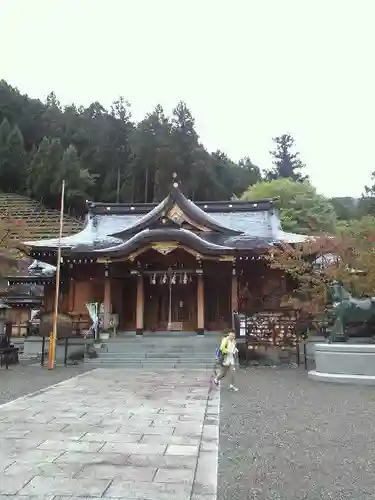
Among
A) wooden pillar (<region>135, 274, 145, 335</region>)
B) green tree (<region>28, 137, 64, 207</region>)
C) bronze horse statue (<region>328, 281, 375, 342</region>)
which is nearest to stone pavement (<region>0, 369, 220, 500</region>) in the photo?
bronze horse statue (<region>328, 281, 375, 342</region>)

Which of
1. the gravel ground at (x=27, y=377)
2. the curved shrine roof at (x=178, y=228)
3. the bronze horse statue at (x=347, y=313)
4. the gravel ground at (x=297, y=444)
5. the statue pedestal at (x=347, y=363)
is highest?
the curved shrine roof at (x=178, y=228)

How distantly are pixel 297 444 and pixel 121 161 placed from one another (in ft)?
191

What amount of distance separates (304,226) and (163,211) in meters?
19.1

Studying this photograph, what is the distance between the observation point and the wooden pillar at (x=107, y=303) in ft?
62.2

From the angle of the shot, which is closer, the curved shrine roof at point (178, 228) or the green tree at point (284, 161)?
the curved shrine roof at point (178, 228)

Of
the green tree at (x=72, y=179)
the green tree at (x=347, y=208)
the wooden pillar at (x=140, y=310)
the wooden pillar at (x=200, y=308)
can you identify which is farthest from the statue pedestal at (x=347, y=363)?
the green tree at (x=72, y=179)

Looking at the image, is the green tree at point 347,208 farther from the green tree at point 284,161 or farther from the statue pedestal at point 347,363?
the statue pedestal at point 347,363

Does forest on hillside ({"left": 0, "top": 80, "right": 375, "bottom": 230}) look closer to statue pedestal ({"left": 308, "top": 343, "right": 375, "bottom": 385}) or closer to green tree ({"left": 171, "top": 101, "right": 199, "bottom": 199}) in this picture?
green tree ({"left": 171, "top": 101, "right": 199, "bottom": 199})

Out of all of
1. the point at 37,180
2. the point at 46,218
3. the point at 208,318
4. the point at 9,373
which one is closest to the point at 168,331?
the point at 208,318

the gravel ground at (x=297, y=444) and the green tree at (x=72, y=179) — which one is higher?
the green tree at (x=72, y=179)

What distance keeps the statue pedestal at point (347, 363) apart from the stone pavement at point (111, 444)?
3564 mm

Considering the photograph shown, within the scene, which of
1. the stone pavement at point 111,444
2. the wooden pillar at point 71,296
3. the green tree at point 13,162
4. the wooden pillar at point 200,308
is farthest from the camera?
the green tree at point 13,162

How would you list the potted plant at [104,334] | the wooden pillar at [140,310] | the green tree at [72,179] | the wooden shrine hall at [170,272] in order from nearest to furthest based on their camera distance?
the potted plant at [104,334] → the wooden pillar at [140,310] → the wooden shrine hall at [170,272] → the green tree at [72,179]

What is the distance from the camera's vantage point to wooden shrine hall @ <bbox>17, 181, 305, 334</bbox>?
750 inches
